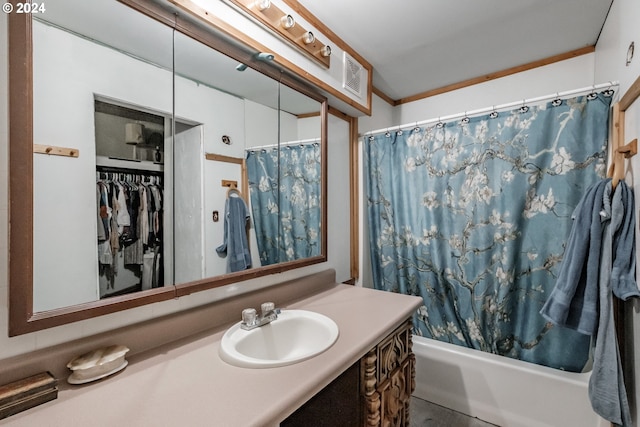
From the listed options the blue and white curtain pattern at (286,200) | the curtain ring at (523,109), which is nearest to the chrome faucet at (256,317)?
the blue and white curtain pattern at (286,200)

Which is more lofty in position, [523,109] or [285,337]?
[523,109]

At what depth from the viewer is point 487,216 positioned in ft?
5.60

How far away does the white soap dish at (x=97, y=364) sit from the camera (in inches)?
28.8

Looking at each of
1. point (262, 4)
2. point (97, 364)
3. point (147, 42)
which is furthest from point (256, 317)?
point (262, 4)

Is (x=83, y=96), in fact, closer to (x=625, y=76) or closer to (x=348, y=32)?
(x=348, y=32)

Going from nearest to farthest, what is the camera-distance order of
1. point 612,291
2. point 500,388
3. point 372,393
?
point 372,393 → point 612,291 → point 500,388

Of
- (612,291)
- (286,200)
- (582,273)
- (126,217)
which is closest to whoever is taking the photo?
(126,217)

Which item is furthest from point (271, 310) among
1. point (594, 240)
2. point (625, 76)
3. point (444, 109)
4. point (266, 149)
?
point (444, 109)

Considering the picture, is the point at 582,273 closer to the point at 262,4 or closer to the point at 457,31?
the point at 457,31

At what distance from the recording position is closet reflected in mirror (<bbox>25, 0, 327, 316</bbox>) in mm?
741

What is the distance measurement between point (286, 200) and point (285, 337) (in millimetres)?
710

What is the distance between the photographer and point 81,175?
2.60 feet

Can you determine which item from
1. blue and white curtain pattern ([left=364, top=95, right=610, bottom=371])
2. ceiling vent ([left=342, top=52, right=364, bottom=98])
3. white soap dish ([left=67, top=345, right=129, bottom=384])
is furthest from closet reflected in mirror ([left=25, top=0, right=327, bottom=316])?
blue and white curtain pattern ([left=364, top=95, right=610, bottom=371])

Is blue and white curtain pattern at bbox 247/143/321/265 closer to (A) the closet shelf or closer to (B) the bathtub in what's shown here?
(A) the closet shelf
